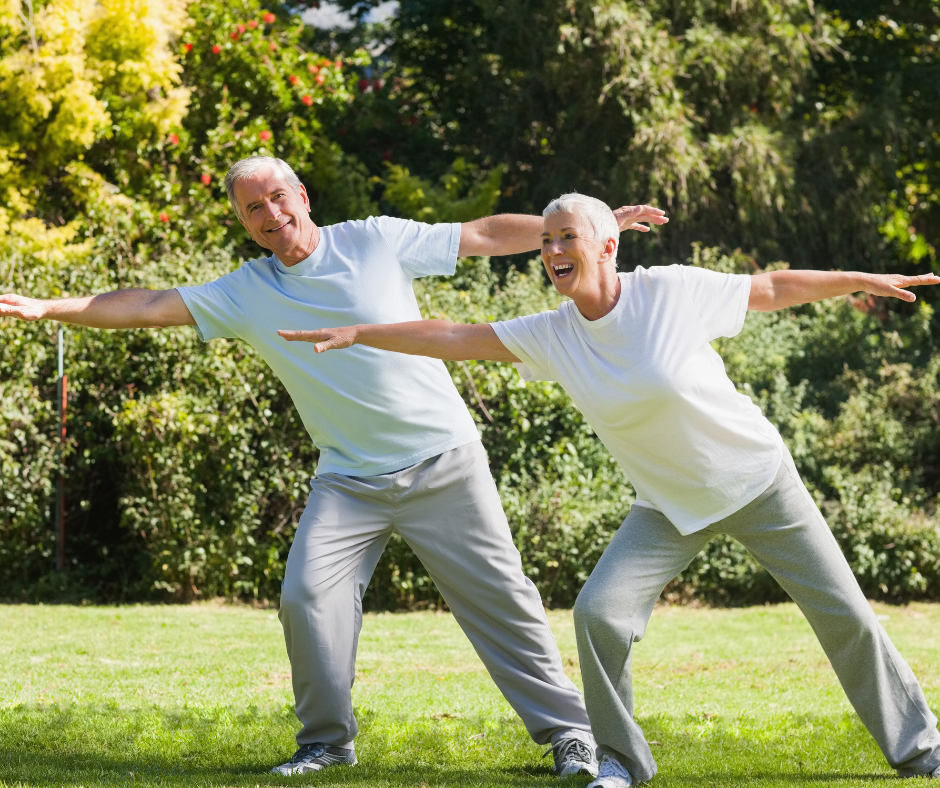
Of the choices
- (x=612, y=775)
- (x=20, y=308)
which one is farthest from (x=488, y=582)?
(x=20, y=308)

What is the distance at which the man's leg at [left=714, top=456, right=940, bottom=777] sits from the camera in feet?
12.6

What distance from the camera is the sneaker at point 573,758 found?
4.12 metres

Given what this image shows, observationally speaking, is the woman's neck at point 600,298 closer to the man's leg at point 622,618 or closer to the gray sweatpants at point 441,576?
the man's leg at point 622,618

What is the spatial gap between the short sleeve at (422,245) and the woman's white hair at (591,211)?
711 millimetres

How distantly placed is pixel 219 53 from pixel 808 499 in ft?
34.2

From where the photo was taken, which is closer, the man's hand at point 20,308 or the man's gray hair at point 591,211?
the man's gray hair at point 591,211

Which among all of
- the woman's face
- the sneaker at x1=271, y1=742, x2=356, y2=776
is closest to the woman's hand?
the woman's face

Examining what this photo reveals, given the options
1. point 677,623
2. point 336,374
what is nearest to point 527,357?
point 336,374

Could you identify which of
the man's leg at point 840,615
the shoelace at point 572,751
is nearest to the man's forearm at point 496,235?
the man's leg at point 840,615

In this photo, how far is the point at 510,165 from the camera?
15.0 meters

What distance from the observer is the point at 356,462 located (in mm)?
4234

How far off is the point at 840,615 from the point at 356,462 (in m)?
1.82

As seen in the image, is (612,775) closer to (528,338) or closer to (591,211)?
(528,338)

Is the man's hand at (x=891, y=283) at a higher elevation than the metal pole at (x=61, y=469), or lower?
higher
